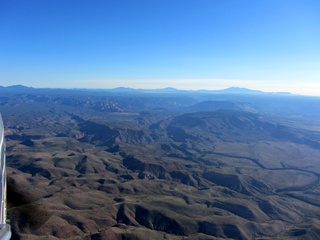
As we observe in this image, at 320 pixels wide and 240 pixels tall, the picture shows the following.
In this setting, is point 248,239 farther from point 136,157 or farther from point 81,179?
point 136,157

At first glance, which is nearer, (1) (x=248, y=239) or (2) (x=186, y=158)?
(1) (x=248, y=239)

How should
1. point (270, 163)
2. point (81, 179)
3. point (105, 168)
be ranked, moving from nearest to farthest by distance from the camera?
point (81, 179) < point (105, 168) < point (270, 163)

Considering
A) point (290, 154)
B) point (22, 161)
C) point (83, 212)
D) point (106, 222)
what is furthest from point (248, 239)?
point (290, 154)

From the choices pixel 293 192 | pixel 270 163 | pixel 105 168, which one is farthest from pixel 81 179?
pixel 270 163

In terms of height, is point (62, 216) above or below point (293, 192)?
above

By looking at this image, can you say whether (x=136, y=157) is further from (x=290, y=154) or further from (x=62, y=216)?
(x=290, y=154)

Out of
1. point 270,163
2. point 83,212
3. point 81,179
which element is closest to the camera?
point 83,212

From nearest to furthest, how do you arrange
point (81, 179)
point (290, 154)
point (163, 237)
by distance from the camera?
point (163, 237) < point (81, 179) < point (290, 154)

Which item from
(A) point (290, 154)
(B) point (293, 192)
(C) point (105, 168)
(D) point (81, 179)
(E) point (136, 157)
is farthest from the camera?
(A) point (290, 154)

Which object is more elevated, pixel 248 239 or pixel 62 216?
pixel 62 216
